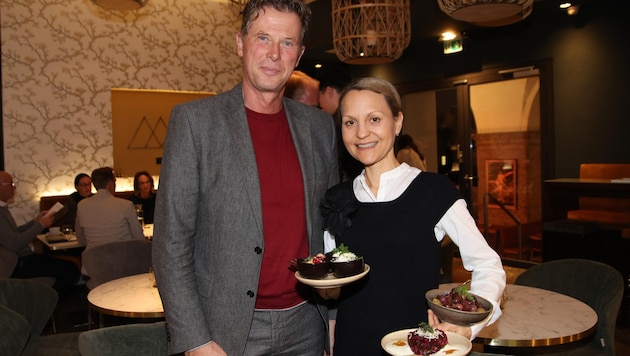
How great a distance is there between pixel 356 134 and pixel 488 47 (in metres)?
6.93

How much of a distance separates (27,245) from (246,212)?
4601 mm

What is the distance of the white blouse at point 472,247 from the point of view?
147 cm

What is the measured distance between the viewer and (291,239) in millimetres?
1676

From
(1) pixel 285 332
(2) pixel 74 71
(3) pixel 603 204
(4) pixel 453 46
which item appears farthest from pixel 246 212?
(4) pixel 453 46

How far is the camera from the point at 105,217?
192 inches

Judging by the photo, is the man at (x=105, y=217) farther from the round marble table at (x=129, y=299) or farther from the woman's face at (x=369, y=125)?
the woman's face at (x=369, y=125)

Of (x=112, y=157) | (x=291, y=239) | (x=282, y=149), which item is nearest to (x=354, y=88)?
(x=282, y=149)

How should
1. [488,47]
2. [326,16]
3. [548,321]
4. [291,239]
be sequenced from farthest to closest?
1. [488,47]
2. [326,16]
3. [548,321]
4. [291,239]

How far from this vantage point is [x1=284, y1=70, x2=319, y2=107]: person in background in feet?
10.3

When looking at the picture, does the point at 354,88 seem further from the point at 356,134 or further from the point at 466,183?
the point at 466,183

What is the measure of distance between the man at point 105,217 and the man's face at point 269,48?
12.1 feet

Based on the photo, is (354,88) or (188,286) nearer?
(188,286)

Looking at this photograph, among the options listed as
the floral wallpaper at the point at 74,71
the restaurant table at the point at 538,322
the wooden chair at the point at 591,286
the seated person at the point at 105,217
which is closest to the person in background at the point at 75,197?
the floral wallpaper at the point at 74,71

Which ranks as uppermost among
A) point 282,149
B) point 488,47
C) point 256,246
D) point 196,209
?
point 488,47
